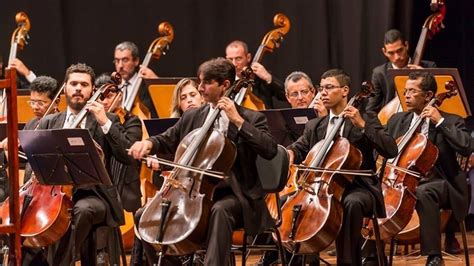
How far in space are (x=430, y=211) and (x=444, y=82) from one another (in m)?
0.75

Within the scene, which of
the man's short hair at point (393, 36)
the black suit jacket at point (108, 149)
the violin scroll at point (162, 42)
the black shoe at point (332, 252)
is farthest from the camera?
the violin scroll at point (162, 42)

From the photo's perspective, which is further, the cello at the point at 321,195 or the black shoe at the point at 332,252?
the black shoe at the point at 332,252

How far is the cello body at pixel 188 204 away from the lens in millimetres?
4637

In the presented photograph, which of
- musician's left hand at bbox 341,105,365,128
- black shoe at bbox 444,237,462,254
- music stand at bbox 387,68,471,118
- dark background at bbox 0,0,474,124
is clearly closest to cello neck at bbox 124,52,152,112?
dark background at bbox 0,0,474,124

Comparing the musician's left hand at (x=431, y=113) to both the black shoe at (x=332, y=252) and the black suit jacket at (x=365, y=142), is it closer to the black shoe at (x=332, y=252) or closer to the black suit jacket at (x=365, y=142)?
the black suit jacket at (x=365, y=142)

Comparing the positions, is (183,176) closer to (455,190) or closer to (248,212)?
(248,212)

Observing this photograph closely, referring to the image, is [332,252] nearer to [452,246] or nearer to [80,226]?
[452,246]

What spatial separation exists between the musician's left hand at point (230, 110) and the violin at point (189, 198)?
0.09 feet

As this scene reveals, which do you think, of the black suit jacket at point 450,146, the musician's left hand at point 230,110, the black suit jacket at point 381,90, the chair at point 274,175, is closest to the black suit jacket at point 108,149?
the chair at point 274,175

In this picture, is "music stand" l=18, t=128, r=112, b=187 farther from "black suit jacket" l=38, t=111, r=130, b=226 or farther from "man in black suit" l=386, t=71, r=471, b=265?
"man in black suit" l=386, t=71, r=471, b=265

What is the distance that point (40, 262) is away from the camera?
5.75 m

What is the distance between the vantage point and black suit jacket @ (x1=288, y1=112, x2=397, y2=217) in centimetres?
519

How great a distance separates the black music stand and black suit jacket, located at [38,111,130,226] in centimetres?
77

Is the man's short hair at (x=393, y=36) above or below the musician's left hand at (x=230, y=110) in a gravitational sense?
above
